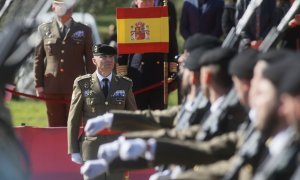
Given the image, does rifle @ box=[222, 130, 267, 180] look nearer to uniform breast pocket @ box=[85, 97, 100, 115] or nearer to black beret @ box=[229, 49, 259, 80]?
black beret @ box=[229, 49, 259, 80]

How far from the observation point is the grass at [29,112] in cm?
1827

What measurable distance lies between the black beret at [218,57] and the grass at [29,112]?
939 cm

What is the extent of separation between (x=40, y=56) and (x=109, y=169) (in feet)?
20.2

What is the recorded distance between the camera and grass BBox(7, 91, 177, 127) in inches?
719

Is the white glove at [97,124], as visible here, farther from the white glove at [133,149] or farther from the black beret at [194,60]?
the white glove at [133,149]

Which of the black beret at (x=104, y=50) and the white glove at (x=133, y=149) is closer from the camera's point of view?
the white glove at (x=133, y=149)

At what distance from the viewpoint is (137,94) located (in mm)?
14102

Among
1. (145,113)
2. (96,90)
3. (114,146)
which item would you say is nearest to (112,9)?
(96,90)

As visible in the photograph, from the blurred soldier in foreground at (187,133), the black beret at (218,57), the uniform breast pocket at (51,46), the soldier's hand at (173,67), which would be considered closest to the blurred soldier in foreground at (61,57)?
the uniform breast pocket at (51,46)

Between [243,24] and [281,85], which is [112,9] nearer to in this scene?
[243,24]

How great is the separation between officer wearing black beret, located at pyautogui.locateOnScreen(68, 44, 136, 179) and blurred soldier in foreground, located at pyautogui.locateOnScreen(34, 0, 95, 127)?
72.1 inches

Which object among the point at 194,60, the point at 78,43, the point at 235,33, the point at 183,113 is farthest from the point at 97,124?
the point at 78,43

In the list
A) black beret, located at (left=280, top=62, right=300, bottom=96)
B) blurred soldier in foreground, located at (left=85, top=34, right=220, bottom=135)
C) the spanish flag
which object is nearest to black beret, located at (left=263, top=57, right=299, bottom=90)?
black beret, located at (left=280, top=62, right=300, bottom=96)

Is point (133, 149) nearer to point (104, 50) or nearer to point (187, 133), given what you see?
point (187, 133)
